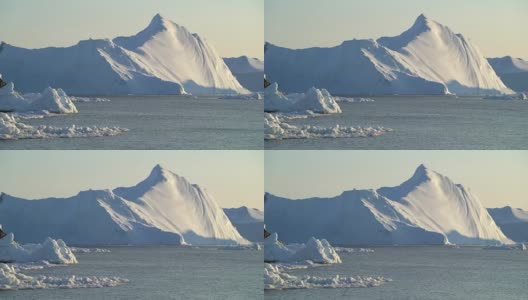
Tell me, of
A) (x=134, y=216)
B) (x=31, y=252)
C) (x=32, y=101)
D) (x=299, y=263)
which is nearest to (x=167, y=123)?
(x=134, y=216)

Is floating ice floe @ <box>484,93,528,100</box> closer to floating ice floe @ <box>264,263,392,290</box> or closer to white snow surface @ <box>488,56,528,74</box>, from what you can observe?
white snow surface @ <box>488,56,528,74</box>

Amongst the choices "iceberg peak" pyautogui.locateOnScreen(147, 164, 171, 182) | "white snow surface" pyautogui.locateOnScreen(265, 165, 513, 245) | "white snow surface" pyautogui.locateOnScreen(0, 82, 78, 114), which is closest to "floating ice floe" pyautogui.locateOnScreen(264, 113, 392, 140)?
"white snow surface" pyautogui.locateOnScreen(265, 165, 513, 245)

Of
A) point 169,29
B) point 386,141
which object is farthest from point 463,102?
point 169,29

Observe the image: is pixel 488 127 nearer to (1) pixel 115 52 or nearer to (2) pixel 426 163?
(2) pixel 426 163

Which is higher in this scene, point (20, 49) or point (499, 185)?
point (20, 49)

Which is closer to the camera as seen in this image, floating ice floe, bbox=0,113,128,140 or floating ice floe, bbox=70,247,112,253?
floating ice floe, bbox=0,113,128,140

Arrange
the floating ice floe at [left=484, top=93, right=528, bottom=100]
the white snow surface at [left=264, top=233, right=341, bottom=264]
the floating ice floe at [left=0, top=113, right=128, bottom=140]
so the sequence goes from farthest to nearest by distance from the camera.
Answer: the floating ice floe at [left=484, top=93, right=528, bottom=100]
the floating ice floe at [left=0, top=113, right=128, bottom=140]
the white snow surface at [left=264, top=233, right=341, bottom=264]
